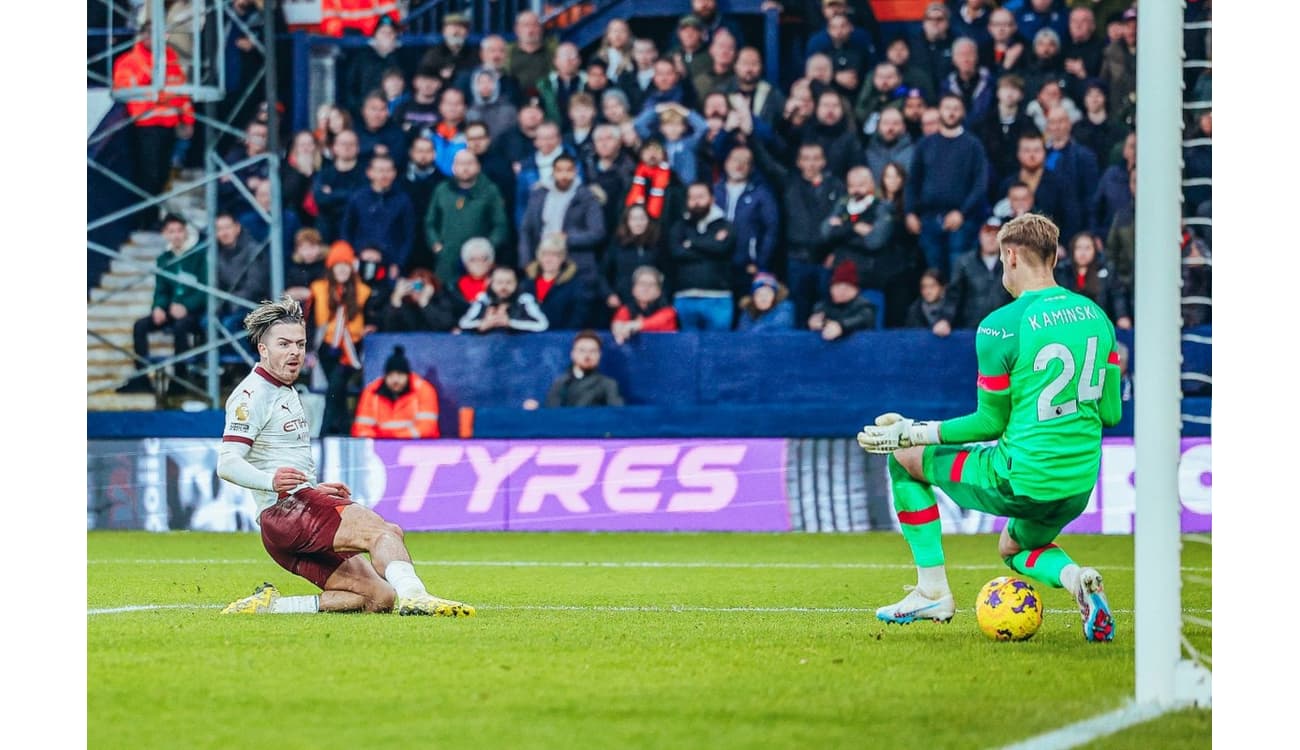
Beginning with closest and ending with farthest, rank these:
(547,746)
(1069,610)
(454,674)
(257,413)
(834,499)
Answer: (547,746)
(454,674)
(257,413)
(1069,610)
(834,499)

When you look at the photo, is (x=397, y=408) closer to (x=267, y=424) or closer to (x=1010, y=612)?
(x=267, y=424)

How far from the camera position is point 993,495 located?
691 centimetres

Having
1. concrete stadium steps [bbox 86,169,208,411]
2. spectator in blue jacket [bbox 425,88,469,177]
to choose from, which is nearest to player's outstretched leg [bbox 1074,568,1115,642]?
spectator in blue jacket [bbox 425,88,469,177]

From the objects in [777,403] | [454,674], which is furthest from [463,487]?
[454,674]

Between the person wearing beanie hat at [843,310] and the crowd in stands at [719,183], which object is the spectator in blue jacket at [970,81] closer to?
the crowd in stands at [719,183]

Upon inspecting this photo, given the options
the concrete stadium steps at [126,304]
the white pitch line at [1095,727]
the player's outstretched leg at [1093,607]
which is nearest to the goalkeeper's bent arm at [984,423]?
the player's outstretched leg at [1093,607]

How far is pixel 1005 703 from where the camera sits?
5.50 m

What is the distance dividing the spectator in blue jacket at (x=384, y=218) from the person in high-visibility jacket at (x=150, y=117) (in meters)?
2.15

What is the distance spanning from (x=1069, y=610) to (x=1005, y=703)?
301 cm

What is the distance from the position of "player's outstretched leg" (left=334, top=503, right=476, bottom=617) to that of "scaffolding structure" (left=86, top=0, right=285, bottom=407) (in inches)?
299

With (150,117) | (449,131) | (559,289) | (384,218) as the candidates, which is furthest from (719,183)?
(150,117)

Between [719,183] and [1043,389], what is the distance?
807 cm

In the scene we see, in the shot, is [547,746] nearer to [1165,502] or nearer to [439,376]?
[1165,502]

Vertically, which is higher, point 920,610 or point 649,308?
point 649,308
